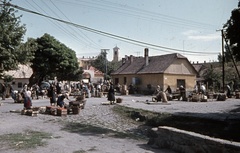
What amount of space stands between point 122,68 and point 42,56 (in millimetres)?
15033

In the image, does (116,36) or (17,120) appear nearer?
(17,120)

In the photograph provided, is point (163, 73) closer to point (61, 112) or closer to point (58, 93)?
point (58, 93)

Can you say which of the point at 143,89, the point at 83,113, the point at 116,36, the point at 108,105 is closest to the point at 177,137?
the point at 116,36

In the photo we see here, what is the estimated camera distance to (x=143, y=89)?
136 feet

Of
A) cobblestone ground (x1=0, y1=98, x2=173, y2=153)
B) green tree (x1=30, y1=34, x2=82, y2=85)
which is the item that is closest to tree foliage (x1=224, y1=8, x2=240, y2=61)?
cobblestone ground (x1=0, y1=98, x2=173, y2=153)

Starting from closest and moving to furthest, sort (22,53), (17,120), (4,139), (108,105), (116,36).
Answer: (4,139) < (17,120) < (116,36) < (108,105) < (22,53)

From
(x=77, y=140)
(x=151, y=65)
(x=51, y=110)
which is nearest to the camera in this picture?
(x=77, y=140)

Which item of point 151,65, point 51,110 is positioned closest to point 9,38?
point 51,110

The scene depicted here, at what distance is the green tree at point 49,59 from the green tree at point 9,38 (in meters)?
15.1

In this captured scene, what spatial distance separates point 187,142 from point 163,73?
31.7 m

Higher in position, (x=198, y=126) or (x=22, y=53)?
(x=22, y=53)

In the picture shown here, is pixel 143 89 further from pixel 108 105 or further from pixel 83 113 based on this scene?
pixel 83 113

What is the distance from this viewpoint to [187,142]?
23.9 feet

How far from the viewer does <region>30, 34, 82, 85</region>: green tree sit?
4228 cm
